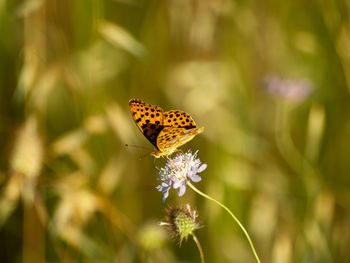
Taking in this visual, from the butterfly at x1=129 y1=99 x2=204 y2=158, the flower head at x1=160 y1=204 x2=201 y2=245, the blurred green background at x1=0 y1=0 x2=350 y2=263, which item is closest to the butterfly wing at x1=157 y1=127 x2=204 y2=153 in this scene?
the butterfly at x1=129 y1=99 x2=204 y2=158

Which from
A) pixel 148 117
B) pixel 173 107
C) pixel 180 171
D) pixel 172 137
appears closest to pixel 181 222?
pixel 180 171

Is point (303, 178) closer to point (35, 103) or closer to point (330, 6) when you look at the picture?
point (330, 6)

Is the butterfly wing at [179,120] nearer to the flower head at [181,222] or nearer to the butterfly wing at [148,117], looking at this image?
the butterfly wing at [148,117]

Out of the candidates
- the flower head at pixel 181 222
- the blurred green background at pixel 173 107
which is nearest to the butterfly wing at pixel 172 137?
the flower head at pixel 181 222

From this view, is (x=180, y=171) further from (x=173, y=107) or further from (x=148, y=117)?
(x=173, y=107)

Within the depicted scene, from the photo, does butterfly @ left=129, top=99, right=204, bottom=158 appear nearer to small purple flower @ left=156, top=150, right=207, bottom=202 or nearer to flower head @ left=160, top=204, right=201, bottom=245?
small purple flower @ left=156, top=150, right=207, bottom=202

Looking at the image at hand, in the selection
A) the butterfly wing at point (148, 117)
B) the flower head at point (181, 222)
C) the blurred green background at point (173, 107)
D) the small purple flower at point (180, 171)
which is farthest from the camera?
the blurred green background at point (173, 107)
